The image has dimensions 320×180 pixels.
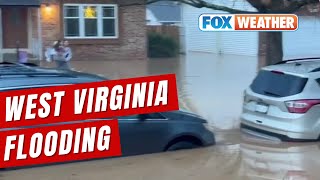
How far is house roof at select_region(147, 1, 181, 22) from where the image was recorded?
5288 centimetres

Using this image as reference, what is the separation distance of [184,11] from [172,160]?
1355 inches

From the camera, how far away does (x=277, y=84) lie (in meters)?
10.7

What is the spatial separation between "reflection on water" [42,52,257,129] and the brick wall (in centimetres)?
79

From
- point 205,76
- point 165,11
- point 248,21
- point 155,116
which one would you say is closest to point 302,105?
point 155,116

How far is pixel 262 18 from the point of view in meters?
13.1

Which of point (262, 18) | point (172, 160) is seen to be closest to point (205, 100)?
point (262, 18)

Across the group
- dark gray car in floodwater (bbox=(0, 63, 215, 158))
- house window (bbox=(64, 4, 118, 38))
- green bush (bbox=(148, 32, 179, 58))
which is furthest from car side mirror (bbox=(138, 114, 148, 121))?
green bush (bbox=(148, 32, 179, 58))

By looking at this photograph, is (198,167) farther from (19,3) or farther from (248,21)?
(19,3)

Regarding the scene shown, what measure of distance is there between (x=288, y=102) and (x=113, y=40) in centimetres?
2234

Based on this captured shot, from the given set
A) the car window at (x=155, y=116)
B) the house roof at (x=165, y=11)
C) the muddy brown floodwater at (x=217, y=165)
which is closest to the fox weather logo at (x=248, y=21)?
the muddy brown floodwater at (x=217, y=165)

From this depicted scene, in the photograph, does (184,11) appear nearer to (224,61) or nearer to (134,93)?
(224,61)

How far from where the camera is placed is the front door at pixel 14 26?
3108cm

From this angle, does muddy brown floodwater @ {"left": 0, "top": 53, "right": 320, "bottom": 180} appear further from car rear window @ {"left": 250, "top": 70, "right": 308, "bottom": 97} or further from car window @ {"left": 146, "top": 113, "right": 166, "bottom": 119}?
car rear window @ {"left": 250, "top": 70, "right": 308, "bottom": 97}

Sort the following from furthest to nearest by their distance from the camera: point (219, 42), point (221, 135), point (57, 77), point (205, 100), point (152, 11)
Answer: point (152, 11) < point (219, 42) < point (205, 100) < point (221, 135) < point (57, 77)
